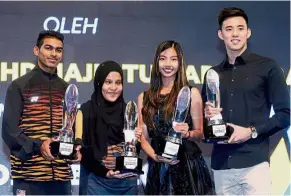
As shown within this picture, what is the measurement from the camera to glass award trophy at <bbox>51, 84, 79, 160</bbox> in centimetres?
248

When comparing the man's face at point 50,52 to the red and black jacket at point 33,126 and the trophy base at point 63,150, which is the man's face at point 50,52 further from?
the trophy base at point 63,150

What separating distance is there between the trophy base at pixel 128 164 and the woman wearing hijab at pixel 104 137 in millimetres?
77

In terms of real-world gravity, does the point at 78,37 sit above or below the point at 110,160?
above

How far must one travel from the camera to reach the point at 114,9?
11.1 feet

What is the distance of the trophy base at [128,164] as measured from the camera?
8.14 feet

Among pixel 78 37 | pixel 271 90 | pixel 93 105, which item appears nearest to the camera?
pixel 271 90

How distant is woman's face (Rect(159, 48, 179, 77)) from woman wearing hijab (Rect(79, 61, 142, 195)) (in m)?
0.25

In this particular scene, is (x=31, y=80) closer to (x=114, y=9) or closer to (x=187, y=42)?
(x=114, y=9)

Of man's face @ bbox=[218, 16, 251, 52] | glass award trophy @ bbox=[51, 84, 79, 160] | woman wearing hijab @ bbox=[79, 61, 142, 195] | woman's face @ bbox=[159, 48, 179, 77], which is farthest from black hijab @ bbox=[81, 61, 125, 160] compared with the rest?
man's face @ bbox=[218, 16, 251, 52]

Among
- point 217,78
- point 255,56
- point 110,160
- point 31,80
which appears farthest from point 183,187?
point 31,80

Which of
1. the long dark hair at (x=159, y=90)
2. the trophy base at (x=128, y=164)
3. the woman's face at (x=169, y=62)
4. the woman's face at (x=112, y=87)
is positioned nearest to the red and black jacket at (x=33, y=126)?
the woman's face at (x=112, y=87)

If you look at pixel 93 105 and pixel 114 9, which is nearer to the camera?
pixel 93 105

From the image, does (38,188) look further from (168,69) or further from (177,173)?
(168,69)

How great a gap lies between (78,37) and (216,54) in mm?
928
